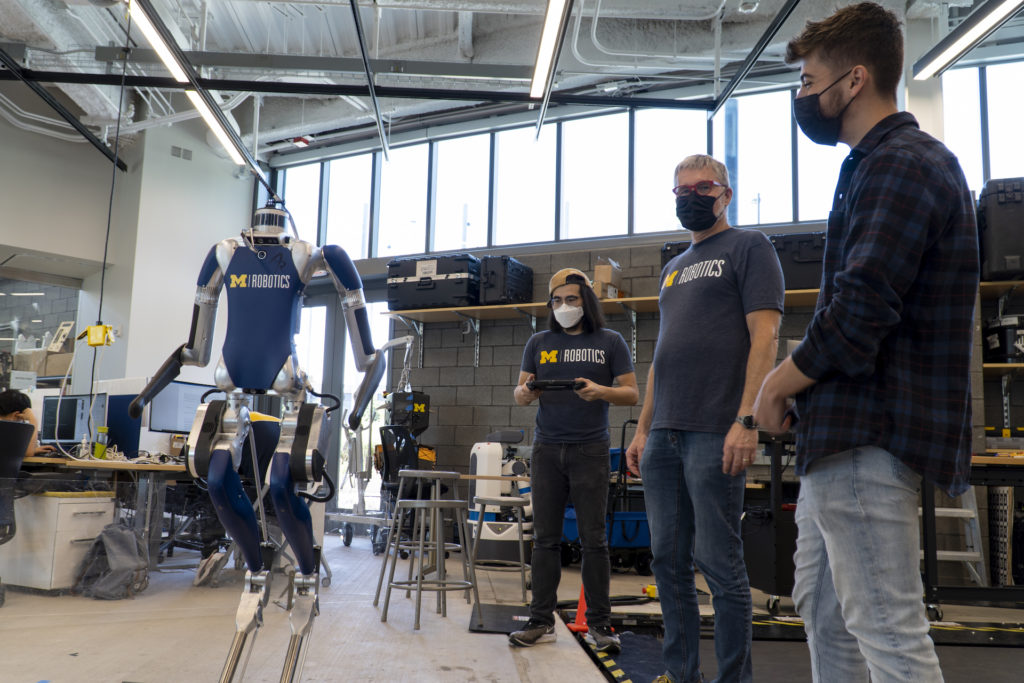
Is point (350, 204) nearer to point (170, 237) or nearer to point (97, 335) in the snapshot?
point (170, 237)

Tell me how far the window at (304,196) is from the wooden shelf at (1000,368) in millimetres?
6929

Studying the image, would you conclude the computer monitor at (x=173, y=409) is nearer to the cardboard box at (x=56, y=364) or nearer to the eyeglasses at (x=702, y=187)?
the eyeglasses at (x=702, y=187)

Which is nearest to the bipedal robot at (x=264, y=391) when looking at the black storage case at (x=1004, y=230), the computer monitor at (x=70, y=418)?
the computer monitor at (x=70, y=418)

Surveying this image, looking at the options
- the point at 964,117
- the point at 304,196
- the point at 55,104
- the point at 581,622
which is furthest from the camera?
the point at 304,196

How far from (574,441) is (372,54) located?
497 cm

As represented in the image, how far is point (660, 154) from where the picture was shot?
769cm

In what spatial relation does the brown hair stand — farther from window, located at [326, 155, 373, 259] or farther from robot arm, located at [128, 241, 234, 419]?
window, located at [326, 155, 373, 259]

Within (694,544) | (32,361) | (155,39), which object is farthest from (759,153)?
(32,361)

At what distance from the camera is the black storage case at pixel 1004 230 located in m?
5.28

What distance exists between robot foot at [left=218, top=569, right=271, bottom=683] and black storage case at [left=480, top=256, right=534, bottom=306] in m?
4.76

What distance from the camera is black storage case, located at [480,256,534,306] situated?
6.87 metres

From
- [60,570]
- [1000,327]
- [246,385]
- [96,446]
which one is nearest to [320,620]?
[60,570]

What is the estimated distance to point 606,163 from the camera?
7.95 metres

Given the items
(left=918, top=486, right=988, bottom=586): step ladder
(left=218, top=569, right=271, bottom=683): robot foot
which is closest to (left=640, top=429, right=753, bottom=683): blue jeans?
(left=218, top=569, right=271, bottom=683): robot foot
